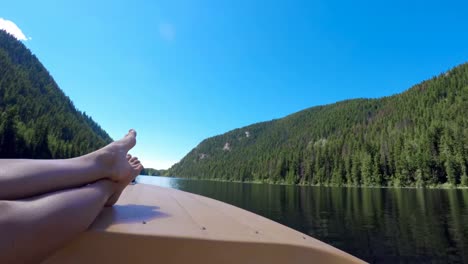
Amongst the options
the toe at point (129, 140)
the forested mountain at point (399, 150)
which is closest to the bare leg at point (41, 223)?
the toe at point (129, 140)

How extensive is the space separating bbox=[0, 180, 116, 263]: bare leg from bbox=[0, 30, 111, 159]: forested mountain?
7006cm

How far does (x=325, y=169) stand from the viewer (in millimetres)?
96875

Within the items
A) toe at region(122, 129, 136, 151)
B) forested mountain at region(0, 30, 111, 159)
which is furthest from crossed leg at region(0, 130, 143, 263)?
forested mountain at region(0, 30, 111, 159)

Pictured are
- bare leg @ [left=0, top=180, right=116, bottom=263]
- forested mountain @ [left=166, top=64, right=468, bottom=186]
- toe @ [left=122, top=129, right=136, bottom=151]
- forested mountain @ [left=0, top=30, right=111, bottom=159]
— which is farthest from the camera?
forested mountain @ [left=166, top=64, right=468, bottom=186]

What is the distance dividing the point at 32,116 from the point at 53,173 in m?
127

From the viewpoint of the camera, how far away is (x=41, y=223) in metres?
1.48

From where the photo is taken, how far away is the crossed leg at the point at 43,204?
4.41ft

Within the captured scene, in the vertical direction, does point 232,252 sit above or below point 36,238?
below

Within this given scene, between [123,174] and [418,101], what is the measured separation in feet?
544

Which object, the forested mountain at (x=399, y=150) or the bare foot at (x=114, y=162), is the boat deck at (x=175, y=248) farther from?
the forested mountain at (x=399, y=150)

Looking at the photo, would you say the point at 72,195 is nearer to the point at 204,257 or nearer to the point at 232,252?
the point at 204,257

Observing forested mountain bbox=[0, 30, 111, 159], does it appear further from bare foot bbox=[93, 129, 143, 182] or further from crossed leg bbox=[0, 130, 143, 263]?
crossed leg bbox=[0, 130, 143, 263]

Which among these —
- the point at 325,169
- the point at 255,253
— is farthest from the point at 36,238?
the point at 325,169

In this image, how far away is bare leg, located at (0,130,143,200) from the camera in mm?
1592
